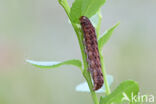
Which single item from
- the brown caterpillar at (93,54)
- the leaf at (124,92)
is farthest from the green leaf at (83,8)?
the leaf at (124,92)

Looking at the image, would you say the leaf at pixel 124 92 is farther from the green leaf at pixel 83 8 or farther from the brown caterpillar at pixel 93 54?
the green leaf at pixel 83 8

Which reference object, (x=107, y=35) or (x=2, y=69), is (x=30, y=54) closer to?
(x=2, y=69)

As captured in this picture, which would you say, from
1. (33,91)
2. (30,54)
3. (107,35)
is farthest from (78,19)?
(30,54)

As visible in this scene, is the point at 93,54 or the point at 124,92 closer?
the point at 124,92

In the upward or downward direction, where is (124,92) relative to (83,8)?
downward

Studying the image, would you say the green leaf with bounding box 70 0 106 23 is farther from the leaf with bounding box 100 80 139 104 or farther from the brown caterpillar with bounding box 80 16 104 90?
the leaf with bounding box 100 80 139 104
